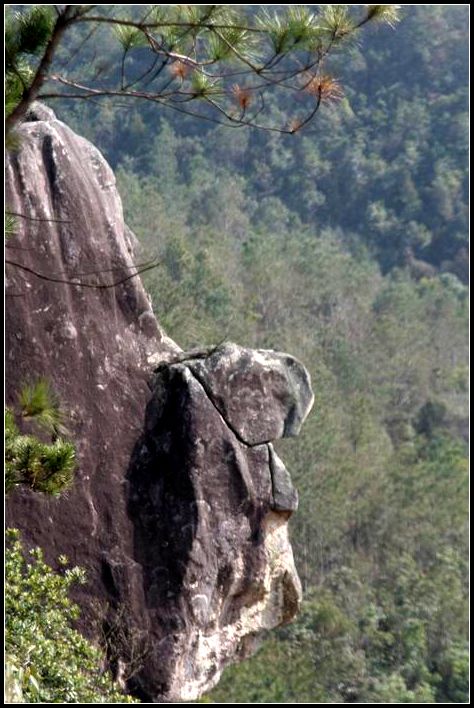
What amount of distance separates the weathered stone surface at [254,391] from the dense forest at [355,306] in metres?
1.84

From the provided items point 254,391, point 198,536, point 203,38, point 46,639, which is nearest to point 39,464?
point 46,639

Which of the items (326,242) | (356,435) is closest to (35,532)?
(356,435)

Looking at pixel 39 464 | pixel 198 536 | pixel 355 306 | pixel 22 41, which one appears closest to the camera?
pixel 22 41

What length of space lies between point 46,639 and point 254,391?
1734mm

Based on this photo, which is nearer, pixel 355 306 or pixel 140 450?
pixel 140 450

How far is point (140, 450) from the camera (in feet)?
21.2

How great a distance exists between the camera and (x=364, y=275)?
105ft

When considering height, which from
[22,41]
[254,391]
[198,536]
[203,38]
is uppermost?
[203,38]

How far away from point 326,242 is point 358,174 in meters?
6.39

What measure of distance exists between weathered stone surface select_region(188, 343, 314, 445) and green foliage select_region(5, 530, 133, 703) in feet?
3.83

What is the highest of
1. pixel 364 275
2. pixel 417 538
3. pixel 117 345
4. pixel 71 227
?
pixel 71 227

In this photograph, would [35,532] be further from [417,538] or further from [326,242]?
[326,242]

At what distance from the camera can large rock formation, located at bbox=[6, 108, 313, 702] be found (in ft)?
20.5

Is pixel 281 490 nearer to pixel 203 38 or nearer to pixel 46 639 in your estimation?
pixel 46 639
